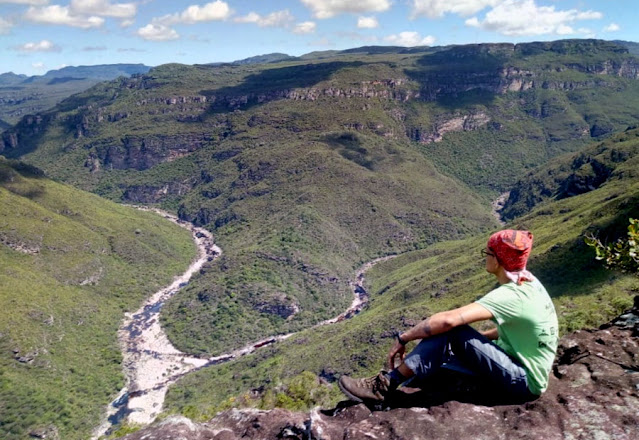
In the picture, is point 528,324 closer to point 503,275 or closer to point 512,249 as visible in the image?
point 503,275

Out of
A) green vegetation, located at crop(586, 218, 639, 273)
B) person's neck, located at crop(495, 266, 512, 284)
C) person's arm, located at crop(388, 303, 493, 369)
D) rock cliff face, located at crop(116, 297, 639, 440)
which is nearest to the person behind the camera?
person's arm, located at crop(388, 303, 493, 369)

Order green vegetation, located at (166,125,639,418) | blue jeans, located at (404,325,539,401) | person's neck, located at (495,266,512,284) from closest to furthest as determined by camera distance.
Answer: blue jeans, located at (404,325,539,401) < person's neck, located at (495,266,512,284) < green vegetation, located at (166,125,639,418)

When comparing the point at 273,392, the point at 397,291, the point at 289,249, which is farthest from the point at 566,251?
the point at 289,249

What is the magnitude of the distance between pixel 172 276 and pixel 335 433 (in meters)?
145

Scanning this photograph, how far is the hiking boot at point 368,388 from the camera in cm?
1166

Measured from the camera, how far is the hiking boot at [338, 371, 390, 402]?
11664 millimetres

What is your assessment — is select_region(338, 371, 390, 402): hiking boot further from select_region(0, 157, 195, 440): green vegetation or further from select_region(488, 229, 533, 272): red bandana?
select_region(0, 157, 195, 440): green vegetation

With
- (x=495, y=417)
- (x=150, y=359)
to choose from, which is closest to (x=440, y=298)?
(x=150, y=359)

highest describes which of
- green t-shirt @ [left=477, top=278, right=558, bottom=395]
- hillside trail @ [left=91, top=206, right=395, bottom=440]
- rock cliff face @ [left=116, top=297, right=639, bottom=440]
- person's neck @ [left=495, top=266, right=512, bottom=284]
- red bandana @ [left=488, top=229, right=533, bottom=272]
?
red bandana @ [left=488, top=229, right=533, bottom=272]

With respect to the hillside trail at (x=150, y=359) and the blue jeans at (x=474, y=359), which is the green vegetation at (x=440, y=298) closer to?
the hillside trail at (x=150, y=359)

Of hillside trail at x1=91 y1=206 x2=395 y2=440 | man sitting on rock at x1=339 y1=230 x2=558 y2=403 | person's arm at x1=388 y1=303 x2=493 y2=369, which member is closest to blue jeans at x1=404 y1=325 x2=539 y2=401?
man sitting on rock at x1=339 y1=230 x2=558 y2=403

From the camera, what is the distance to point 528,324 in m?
10.4

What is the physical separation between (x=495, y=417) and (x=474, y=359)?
152 cm

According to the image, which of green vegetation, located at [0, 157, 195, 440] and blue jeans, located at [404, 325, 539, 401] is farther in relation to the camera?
green vegetation, located at [0, 157, 195, 440]
